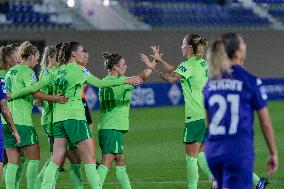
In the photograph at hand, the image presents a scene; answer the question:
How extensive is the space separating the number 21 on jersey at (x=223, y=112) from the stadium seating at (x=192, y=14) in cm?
2510

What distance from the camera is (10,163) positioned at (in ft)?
32.4

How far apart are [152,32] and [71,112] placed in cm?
2107

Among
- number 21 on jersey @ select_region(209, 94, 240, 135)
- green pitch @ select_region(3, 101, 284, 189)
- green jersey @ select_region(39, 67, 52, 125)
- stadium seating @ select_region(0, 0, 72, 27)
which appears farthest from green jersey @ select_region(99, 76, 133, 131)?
stadium seating @ select_region(0, 0, 72, 27)

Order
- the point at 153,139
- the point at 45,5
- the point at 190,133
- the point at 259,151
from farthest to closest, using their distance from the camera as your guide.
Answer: the point at 45,5 → the point at 153,139 → the point at 259,151 → the point at 190,133

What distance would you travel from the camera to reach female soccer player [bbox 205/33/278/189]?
6.40m

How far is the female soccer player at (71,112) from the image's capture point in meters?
9.17

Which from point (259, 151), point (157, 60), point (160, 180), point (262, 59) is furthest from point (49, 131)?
point (262, 59)

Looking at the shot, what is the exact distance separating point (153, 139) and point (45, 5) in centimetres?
1239

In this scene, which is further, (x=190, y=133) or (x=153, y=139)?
(x=153, y=139)

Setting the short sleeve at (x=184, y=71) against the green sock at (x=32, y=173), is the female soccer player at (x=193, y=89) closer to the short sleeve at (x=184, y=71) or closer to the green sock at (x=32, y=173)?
the short sleeve at (x=184, y=71)

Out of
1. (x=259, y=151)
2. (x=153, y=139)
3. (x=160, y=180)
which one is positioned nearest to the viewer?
(x=160, y=180)

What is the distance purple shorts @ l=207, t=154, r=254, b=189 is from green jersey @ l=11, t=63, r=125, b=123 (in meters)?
2.88

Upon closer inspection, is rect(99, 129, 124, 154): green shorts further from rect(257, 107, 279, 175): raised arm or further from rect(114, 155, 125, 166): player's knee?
rect(257, 107, 279, 175): raised arm

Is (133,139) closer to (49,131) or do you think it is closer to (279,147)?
(279,147)
